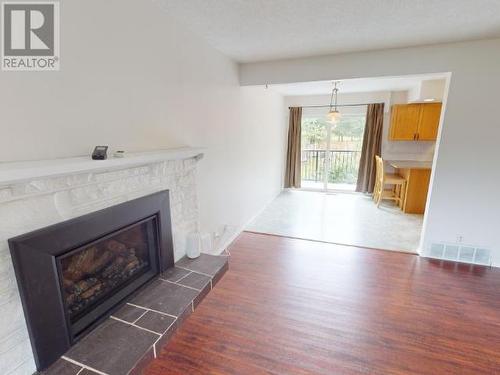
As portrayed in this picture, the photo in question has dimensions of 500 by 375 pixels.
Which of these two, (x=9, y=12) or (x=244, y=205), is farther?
(x=244, y=205)

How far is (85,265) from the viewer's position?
5.09 ft

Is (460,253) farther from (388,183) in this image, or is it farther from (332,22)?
(332,22)

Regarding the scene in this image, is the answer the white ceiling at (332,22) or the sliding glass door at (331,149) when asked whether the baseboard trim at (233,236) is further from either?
the white ceiling at (332,22)

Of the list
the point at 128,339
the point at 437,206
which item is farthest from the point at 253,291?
the point at 437,206

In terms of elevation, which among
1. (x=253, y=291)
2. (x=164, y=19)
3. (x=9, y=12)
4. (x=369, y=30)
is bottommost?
(x=253, y=291)

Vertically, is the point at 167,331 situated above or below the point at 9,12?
below

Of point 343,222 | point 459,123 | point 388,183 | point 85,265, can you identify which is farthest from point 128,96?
point 388,183

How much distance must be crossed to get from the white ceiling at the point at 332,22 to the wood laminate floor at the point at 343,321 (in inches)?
95.6

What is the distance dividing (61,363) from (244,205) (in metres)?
3.02

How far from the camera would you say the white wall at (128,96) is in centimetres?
119

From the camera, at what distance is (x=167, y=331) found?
4.92ft

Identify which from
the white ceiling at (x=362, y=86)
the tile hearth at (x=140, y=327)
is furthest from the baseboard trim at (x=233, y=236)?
the white ceiling at (x=362, y=86)

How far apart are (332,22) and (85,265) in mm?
2607

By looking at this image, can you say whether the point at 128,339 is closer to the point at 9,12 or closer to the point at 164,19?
the point at 9,12
